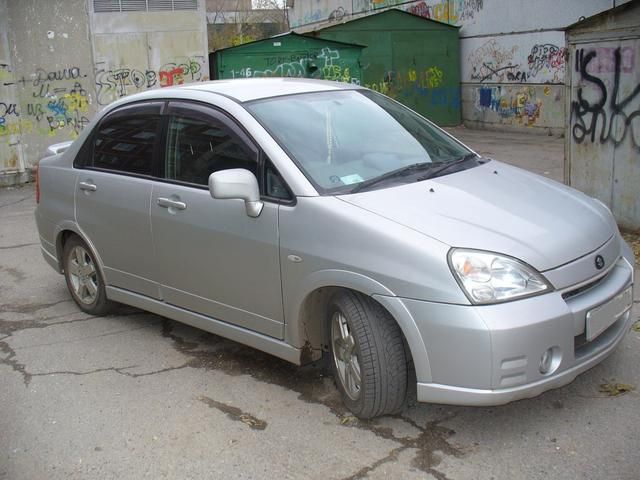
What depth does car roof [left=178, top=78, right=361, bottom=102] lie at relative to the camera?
468 cm

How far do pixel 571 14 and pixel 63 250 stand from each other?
13006 millimetres

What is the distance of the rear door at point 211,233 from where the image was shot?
4.24 meters

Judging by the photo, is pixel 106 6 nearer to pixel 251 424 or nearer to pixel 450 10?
pixel 450 10

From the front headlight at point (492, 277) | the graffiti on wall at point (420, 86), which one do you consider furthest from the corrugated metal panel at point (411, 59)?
the front headlight at point (492, 277)

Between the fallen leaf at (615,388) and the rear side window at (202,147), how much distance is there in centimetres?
225

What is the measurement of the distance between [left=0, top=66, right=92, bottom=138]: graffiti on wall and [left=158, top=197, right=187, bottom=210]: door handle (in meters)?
9.36

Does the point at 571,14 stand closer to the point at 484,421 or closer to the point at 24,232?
the point at 24,232

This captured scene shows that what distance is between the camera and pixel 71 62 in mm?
13305

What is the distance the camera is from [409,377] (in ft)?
14.2

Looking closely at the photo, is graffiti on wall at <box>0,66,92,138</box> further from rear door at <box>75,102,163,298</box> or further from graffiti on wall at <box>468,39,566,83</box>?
graffiti on wall at <box>468,39,566,83</box>

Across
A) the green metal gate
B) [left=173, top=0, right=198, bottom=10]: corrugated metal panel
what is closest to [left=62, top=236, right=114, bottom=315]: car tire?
[left=173, top=0, right=198, bottom=10]: corrugated metal panel

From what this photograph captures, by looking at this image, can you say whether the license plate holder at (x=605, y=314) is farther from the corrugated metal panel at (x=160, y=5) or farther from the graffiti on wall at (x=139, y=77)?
the corrugated metal panel at (x=160, y=5)

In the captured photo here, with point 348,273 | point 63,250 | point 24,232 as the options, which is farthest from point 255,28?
point 348,273

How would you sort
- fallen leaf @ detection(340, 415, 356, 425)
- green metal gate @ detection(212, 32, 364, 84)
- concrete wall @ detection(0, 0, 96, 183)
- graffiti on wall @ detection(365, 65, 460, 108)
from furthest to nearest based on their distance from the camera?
graffiti on wall @ detection(365, 65, 460, 108) < green metal gate @ detection(212, 32, 364, 84) < concrete wall @ detection(0, 0, 96, 183) < fallen leaf @ detection(340, 415, 356, 425)
